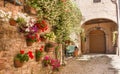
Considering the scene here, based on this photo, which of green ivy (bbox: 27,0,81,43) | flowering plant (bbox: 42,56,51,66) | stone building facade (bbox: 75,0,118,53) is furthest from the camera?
stone building facade (bbox: 75,0,118,53)

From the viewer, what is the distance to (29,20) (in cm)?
510

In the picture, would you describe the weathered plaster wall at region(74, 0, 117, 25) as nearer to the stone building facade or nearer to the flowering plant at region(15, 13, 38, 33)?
the stone building facade

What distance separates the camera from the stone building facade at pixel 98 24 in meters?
14.3

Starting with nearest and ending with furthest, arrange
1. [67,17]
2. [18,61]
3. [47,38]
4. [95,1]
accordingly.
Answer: [18,61], [47,38], [67,17], [95,1]

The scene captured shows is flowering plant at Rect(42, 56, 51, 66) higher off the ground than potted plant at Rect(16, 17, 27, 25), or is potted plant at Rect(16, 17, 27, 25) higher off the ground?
potted plant at Rect(16, 17, 27, 25)

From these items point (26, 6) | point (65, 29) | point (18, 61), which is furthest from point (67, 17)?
point (18, 61)

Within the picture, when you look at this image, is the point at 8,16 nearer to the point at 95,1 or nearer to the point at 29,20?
the point at 29,20

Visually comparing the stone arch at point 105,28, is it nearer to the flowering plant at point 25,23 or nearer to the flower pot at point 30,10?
the flower pot at point 30,10

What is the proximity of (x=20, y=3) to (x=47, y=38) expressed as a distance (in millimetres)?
1817

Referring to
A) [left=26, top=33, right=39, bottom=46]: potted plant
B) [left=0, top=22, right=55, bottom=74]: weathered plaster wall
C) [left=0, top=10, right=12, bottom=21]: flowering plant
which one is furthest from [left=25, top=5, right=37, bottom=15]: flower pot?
[left=0, top=10, right=12, bottom=21]: flowering plant

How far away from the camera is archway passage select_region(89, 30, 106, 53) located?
57.6 ft

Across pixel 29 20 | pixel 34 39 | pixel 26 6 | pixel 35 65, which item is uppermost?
pixel 26 6

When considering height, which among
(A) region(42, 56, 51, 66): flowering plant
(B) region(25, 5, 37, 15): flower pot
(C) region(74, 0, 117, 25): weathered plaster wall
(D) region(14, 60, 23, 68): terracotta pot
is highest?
(C) region(74, 0, 117, 25): weathered plaster wall

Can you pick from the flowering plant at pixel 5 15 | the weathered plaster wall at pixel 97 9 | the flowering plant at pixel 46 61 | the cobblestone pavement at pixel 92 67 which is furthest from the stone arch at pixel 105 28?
the flowering plant at pixel 5 15
